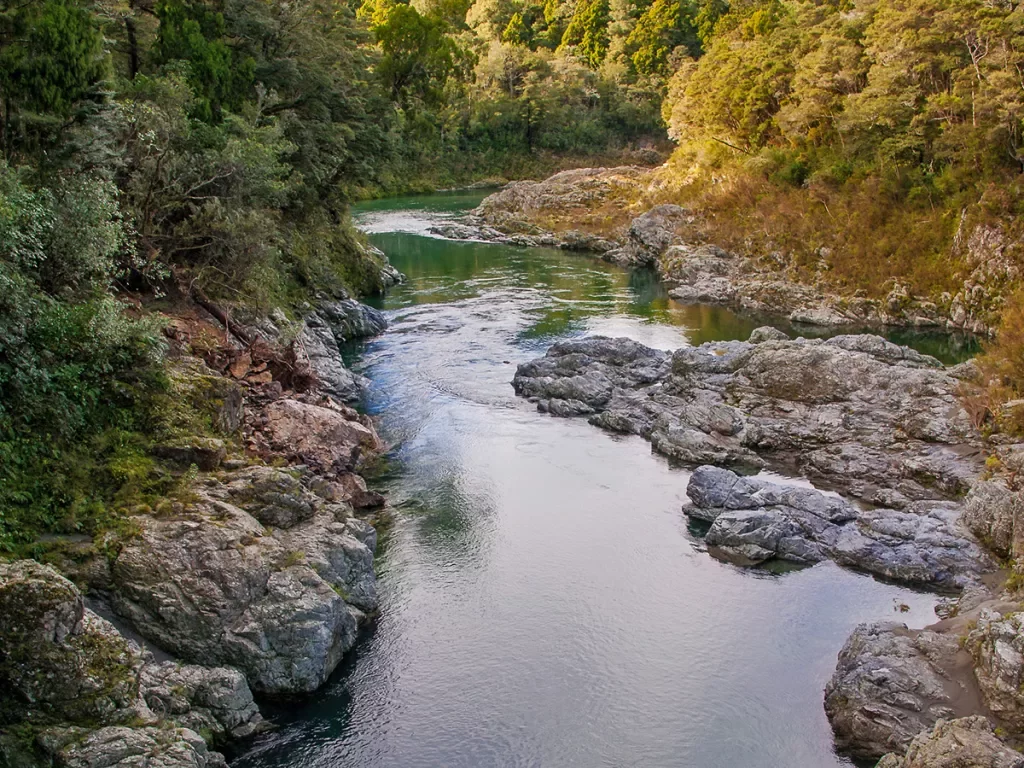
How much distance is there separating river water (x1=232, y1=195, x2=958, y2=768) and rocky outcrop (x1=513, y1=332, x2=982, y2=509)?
1.68m

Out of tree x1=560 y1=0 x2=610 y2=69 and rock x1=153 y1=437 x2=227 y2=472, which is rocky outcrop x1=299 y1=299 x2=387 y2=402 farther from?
tree x1=560 y1=0 x2=610 y2=69

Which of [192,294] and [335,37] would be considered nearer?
[192,294]

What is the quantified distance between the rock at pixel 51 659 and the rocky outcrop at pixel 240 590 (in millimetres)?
2057

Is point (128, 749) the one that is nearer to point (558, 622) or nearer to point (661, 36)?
point (558, 622)

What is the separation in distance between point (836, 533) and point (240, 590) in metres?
14.3

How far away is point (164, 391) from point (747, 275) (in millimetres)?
38439

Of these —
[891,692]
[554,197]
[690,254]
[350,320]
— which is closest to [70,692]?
[891,692]

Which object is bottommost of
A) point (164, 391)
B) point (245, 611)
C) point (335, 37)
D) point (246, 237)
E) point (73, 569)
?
point (245, 611)

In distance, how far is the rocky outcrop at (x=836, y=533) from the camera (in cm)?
2016

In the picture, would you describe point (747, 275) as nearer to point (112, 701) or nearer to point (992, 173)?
point (992, 173)

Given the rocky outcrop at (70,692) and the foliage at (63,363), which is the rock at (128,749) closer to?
the rocky outcrop at (70,692)

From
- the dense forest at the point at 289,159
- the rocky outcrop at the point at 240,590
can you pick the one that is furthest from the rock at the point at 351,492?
the dense forest at the point at 289,159

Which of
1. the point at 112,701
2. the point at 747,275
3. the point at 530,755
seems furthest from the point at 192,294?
the point at 747,275

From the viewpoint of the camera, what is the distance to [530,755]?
1484cm
